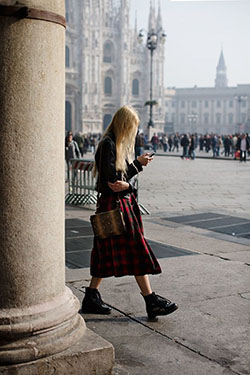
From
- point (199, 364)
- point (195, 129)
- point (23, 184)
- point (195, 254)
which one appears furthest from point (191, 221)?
point (195, 129)

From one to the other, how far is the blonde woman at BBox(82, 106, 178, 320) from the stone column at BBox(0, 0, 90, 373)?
69 centimetres

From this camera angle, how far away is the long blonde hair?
293 centimetres

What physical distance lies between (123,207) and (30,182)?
35.6 inches

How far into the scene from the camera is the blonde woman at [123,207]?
2.94m

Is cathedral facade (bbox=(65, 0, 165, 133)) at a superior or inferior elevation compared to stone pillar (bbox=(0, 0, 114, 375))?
superior

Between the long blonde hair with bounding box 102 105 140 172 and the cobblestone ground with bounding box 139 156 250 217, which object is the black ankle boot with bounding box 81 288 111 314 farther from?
the cobblestone ground with bounding box 139 156 250 217

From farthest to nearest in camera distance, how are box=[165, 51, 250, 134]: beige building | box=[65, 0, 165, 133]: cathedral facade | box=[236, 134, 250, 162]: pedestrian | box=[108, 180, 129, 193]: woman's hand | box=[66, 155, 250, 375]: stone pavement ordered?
1. box=[165, 51, 250, 134]: beige building
2. box=[65, 0, 165, 133]: cathedral facade
3. box=[236, 134, 250, 162]: pedestrian
4. box=[108, 180, 129, 193]: woman's hand
5. box=[66, 155, 250, 375]: stone pavement

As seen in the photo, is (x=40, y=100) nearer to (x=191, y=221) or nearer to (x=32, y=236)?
(x=32, y=236)

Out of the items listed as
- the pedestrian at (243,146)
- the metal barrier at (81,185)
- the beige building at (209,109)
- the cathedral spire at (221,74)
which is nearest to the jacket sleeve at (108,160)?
the metal barrier at (81,185)

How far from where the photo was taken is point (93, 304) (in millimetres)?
3127

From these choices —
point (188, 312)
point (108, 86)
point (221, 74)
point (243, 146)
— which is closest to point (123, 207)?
point (188, 312)

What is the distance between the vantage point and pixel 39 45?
2152mm

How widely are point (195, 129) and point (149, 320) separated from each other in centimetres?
10051

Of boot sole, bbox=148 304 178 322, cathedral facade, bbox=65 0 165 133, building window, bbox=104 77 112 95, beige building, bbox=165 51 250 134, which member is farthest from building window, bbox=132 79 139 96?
boot sole, bbox=148 304 178 322
